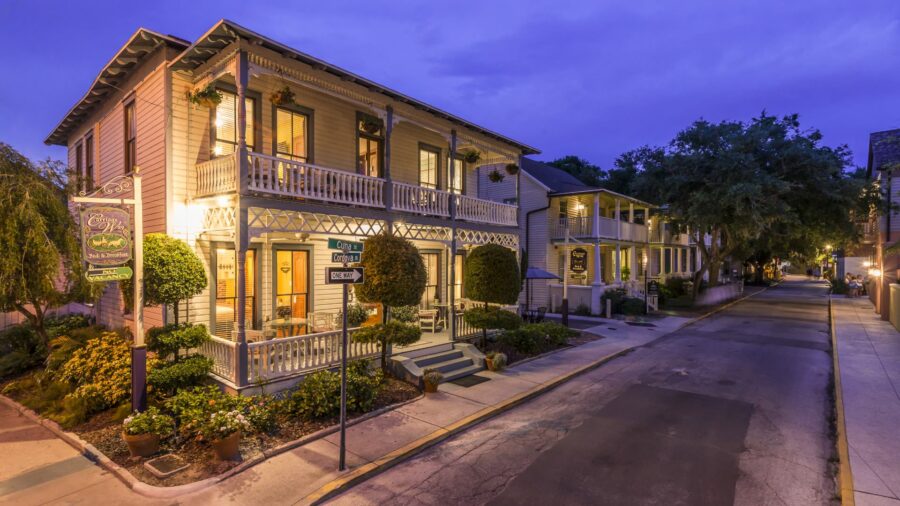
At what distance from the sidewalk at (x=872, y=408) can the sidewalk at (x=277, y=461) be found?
571 centimetres

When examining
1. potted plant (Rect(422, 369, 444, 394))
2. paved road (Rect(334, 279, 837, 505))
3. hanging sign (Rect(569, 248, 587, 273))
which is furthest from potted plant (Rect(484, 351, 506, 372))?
hanging sign (Rect(569, 248, 587, 273))

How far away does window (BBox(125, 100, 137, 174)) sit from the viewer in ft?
39.2

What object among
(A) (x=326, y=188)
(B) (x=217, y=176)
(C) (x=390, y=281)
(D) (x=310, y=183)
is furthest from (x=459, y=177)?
(B) (x=217, y=176)

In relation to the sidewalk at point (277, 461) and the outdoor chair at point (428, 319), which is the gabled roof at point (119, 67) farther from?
the outdoor chair at point (428, 319)

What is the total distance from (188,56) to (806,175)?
29.2m

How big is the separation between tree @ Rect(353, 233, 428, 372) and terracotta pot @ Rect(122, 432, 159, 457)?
428 cm

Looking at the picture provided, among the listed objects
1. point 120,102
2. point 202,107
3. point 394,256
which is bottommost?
point 394,256

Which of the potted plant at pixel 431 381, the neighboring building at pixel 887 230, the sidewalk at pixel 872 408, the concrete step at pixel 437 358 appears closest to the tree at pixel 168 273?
the potted plant at pixel 431 381

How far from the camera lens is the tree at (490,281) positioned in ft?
42.8

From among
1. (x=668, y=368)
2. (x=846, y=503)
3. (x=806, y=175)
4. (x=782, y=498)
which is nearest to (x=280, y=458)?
(x=782, y=498)

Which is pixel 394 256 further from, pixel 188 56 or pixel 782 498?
pixel 782 498

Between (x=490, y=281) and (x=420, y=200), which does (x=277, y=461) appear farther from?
(x=420, y=200)

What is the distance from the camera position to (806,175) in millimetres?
24625

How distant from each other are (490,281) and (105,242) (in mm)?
8942
